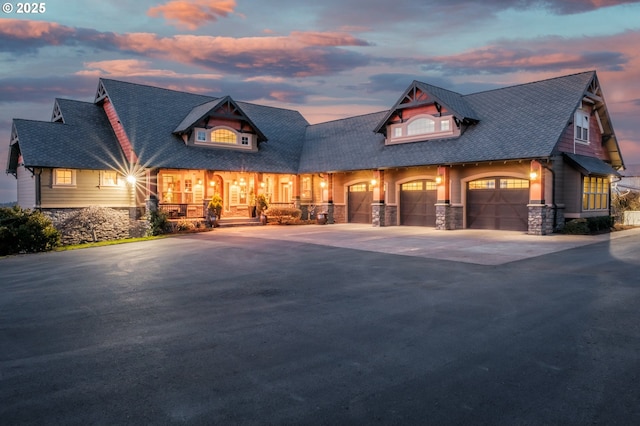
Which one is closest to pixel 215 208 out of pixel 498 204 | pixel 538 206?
pixel 498 204

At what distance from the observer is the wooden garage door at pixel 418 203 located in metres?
26.9

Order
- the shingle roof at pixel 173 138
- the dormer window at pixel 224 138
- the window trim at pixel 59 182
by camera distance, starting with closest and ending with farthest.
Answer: the window trim at pixel 59 182 < the shingle roof at pixel 173 138 < the dormer window at pixel 224 138

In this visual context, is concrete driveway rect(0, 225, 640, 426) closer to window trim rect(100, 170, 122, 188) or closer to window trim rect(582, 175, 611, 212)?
window trim rect(582, 175, 611, 212)

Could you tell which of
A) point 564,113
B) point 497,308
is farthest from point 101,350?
point 564,113

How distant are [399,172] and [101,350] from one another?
2419 centimetres

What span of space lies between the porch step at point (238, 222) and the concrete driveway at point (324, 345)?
626 inches

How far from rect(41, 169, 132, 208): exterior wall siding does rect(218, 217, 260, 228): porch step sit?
582 cm

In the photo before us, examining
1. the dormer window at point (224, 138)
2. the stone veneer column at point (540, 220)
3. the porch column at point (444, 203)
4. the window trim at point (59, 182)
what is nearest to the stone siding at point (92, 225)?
the window trim at point (59, 182)

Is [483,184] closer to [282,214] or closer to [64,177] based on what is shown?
[282,214]

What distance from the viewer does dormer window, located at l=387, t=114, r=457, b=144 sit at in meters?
26.0

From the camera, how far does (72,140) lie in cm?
2670

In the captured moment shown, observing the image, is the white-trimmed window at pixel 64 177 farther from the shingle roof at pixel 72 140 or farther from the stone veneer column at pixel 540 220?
the stone veneer column at pixel 540 220

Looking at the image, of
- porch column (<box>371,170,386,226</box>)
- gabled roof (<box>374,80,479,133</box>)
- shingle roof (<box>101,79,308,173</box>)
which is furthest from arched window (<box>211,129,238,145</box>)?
porch column (<box>371,170,386,226</box>)

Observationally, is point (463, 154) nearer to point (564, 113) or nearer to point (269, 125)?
point (564, 113)
